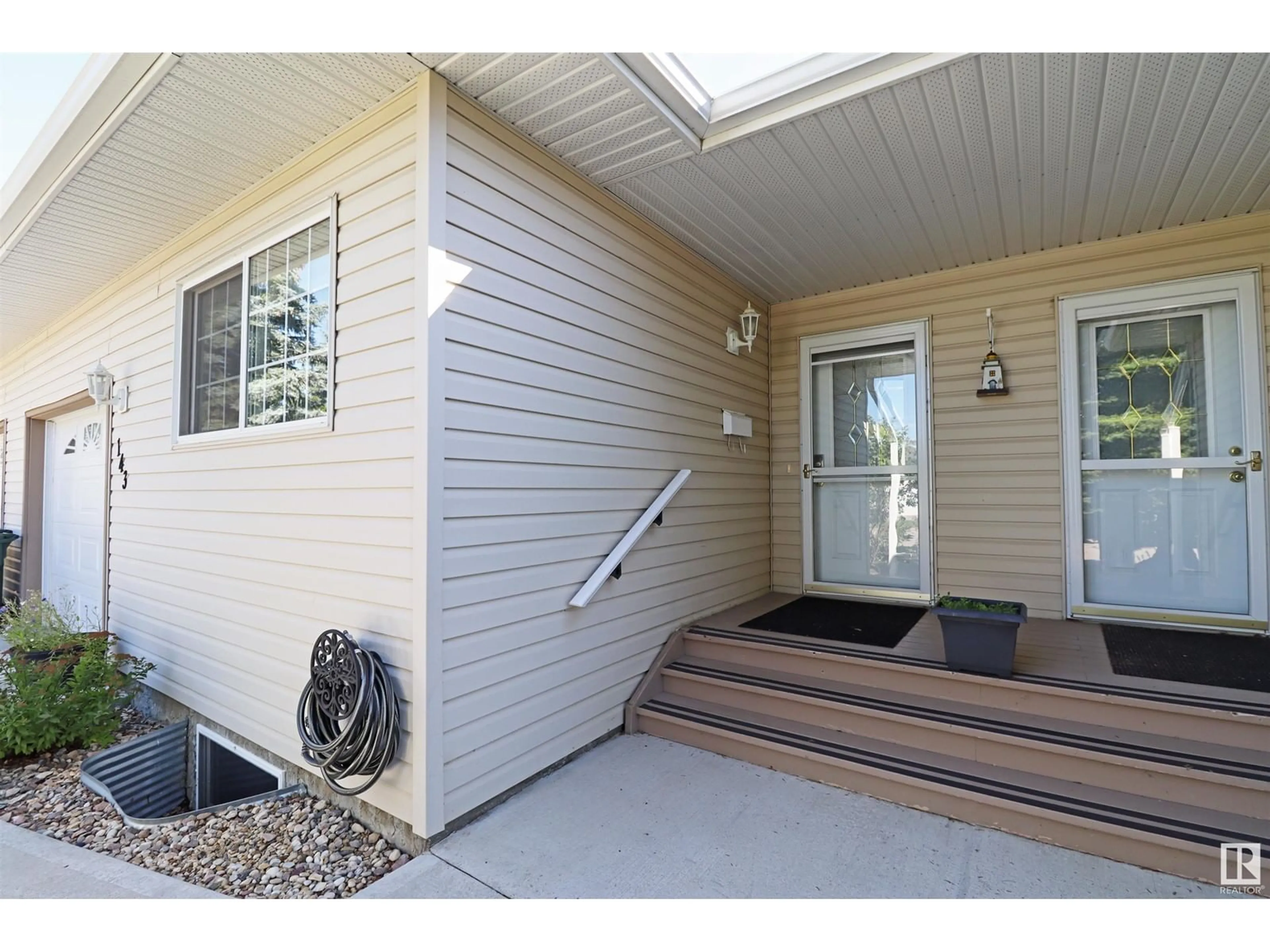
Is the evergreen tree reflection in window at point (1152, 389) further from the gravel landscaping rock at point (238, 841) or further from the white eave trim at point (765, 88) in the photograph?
the gravel landscaping rock at point (238, 841)

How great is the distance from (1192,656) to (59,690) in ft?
19.4

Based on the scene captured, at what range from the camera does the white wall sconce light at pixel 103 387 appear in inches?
164

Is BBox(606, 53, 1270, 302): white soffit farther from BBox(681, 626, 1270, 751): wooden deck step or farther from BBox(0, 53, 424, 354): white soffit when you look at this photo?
BBox(681, 626, 1270, 751): wooden deck step

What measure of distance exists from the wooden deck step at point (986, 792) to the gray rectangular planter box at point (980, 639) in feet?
1.44

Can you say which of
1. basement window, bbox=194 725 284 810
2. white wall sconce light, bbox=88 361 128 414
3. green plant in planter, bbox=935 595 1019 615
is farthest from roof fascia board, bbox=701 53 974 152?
white wall sconce light, bbox=88 361 128 414

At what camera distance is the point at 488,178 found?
235 centimetres

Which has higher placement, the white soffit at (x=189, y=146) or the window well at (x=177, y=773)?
the white soffit at (x=189, y=146)

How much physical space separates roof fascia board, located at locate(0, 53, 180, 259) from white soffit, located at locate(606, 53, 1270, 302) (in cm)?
191

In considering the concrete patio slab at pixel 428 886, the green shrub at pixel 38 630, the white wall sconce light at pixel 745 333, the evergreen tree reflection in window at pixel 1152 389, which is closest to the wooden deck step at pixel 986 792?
the concrete patio slab at pixel 428 886

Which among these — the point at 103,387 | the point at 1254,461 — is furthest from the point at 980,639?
the point at 103,387

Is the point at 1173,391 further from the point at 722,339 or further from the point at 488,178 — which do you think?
the point at 488,178

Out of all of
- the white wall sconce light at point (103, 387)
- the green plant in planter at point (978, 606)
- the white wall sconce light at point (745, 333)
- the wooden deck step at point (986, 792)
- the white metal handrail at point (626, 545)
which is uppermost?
the white wall sconce light at point (745, 333)

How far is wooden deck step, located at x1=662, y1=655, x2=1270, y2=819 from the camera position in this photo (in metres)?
2.01
